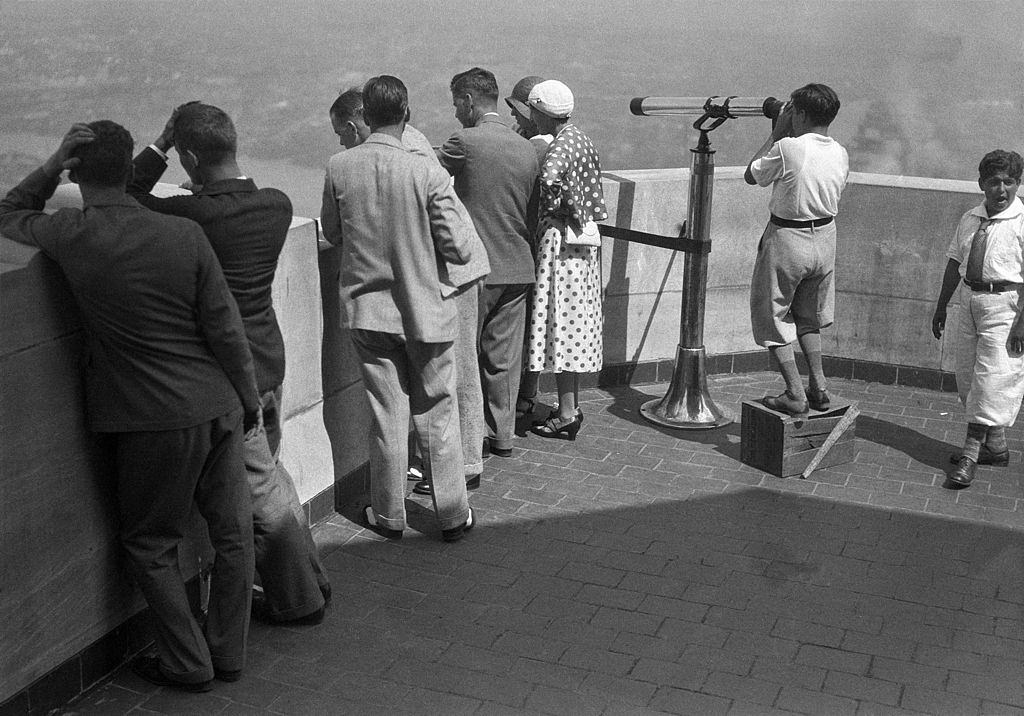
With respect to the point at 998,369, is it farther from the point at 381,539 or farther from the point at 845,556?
the point at 381,539

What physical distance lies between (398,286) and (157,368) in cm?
147

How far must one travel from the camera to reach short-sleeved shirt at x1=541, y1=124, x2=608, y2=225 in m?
5.96

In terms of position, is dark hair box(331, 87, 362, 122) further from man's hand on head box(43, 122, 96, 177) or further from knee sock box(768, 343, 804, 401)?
knee sock box(768, 343, 804, 401)

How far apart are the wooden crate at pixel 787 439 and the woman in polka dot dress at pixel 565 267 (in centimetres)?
94

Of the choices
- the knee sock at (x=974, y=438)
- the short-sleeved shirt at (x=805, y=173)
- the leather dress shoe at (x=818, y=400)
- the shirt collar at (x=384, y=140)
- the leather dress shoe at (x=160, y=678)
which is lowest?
the knee sock at (x=974, y=438)

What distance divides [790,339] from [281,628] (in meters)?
3.19

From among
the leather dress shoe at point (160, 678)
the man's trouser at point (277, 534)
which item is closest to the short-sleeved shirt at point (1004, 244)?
the man's trouser at point (277, 534)

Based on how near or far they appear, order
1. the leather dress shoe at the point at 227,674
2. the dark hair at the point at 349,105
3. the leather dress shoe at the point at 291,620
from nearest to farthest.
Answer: the leather dress shoe at the point at 227,674, the leather dress shoe at the point at 291,620, the dark hair at the point at 349,105

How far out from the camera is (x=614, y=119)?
120ft

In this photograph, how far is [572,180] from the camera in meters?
6.07

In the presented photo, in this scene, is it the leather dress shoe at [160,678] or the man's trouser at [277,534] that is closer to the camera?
the leather dress shoe at [160,678]

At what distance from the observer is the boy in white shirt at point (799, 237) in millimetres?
5867

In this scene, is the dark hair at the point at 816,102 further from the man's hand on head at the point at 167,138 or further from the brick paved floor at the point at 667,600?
the man's hand on head at the point at 167,138

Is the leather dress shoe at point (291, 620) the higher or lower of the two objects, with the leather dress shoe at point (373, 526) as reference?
higher
